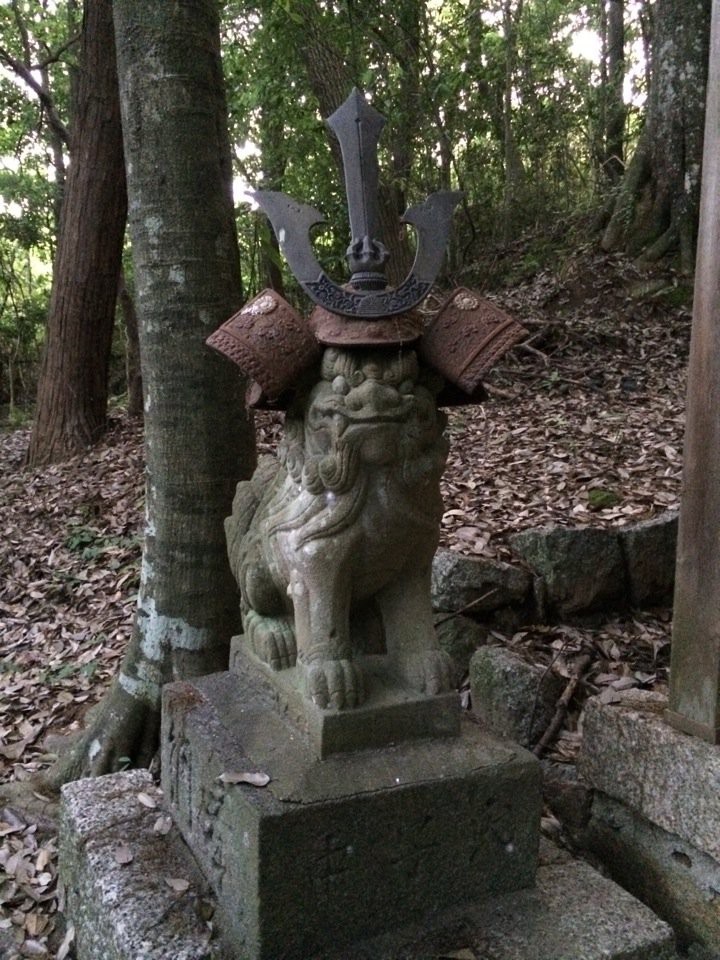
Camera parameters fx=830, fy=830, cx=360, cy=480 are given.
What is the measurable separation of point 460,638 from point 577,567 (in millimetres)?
626

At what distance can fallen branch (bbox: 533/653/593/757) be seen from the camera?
3121mm

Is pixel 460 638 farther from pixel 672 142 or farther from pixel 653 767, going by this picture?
pixel 672 142

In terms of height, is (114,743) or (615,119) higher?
(615,119)

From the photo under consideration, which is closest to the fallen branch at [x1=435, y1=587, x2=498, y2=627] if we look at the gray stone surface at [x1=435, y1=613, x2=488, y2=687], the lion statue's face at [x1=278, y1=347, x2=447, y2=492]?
the gray stone surface at [x1=435, y1=613, x2=488, y2=687]

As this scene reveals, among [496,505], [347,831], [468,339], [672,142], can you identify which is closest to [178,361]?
[468,339]

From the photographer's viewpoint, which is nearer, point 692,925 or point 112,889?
point 112,889

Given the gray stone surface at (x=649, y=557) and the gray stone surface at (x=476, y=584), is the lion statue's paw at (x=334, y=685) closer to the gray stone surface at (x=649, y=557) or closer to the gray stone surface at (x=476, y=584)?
the gray stone surface at (x=476, y=584)

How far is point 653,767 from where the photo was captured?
2.51 m

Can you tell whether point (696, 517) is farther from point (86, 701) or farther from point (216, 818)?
point (86, 701)

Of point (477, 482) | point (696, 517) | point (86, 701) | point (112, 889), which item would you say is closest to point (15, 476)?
point (86, 701)

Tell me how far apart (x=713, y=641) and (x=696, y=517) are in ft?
1.16

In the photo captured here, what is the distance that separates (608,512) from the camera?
425 cm

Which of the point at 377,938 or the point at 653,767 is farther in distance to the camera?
the point at 653,767

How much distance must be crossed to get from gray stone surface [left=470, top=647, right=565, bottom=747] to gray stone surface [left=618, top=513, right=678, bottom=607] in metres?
0.78
